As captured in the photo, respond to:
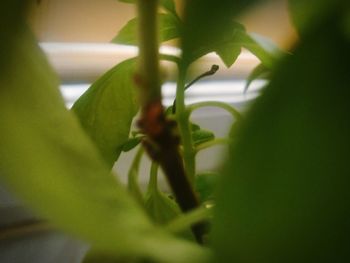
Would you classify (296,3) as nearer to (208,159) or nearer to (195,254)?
(195,254)

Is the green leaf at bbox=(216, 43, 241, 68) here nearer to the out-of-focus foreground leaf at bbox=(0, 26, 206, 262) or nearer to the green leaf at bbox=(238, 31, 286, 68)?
the green leaf at bbox=(238, 31, 286, 68)

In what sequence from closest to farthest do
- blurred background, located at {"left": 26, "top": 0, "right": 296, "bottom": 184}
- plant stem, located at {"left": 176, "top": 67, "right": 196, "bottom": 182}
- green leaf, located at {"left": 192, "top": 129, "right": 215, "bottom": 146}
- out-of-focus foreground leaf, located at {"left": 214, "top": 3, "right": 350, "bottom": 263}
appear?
out-of-focus foreground leaf, located at {"left": 214, "top": 3, "right": 350, "bottom": 263}, plant stem, located at {"left": 176, "top": 67, "right": 196, "bottom": 182}, green leaf, located at {"left": 192, "top": 129, "right": 215, "bottom": 146}, blurred background, located at {"left": 26, "top": 0, "right": 296, "bottom": 184}

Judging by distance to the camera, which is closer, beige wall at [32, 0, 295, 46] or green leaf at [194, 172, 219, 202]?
green leaf at [194, 172, 219, 202]

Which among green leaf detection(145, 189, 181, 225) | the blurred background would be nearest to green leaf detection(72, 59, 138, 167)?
green leaf detection(145, 189, 181, 225)

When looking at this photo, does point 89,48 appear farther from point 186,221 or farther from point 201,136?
point 186,221

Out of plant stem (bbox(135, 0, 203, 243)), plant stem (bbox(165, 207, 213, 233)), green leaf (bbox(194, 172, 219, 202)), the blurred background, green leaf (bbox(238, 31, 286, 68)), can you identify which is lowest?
plant stem (bbox(165, 207, 213, 233))

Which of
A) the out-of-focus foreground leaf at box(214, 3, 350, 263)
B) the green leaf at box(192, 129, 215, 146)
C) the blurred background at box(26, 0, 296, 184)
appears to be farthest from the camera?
the blurred background at box(26, 0, 296, 184)

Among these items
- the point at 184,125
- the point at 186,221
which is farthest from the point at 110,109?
the point at 186,221
